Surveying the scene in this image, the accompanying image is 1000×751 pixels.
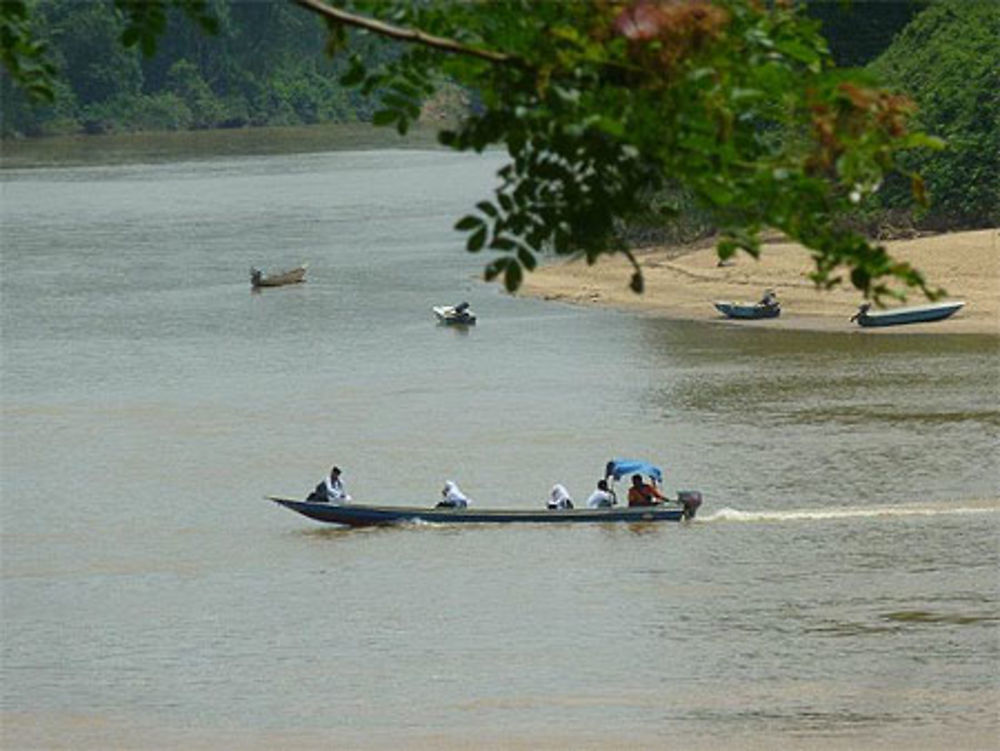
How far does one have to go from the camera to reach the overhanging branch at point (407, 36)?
7492 mm

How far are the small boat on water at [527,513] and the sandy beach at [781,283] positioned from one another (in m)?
21.7

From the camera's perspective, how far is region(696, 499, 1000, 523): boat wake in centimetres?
3903

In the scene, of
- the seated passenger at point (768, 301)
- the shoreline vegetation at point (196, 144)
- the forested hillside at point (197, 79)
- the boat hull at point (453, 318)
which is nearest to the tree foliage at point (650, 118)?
the seated passenger at point (768, 301)

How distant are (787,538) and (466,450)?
10607 mm

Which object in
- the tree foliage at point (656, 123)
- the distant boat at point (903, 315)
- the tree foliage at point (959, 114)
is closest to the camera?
the tree foliage at point (656, 123)

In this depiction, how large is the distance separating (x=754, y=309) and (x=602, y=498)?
86.4 feet

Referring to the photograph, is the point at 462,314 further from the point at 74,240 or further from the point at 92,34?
the point at 92,34

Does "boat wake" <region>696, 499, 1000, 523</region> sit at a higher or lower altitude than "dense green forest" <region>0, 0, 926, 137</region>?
higher

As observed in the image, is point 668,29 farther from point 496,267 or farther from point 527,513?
point 527,513

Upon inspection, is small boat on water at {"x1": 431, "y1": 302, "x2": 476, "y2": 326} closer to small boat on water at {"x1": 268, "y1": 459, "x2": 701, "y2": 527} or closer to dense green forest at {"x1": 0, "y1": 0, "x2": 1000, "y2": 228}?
small boat on water at {"x1": 268, "y1": 459, "x2": 701, "y2": 527}

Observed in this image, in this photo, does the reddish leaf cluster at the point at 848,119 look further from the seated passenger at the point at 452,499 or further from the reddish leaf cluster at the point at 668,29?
the seated passenger at the point at 452,499

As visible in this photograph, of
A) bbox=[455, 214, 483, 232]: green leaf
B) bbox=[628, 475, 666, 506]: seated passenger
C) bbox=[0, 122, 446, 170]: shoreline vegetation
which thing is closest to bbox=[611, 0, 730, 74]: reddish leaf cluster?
bbox=[455, 214, 483, 232]: green leaf

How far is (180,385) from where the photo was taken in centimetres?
5822

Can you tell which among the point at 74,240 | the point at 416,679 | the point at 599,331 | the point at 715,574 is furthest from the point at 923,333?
the point at 74,240
